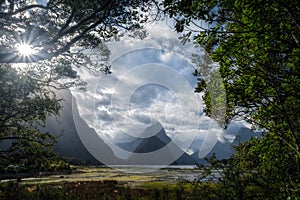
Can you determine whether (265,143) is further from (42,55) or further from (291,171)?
(42,55)

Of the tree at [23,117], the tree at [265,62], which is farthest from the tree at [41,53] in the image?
the tree at [265,62]

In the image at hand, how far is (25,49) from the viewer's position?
835 cm

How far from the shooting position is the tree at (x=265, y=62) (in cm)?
269

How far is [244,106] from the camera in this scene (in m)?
4.14

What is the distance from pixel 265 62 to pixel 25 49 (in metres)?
7.84

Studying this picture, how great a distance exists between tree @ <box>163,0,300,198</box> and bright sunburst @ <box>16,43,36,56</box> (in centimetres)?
633

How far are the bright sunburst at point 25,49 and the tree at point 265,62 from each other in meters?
6.33

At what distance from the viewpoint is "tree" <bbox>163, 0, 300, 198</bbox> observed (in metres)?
2.69

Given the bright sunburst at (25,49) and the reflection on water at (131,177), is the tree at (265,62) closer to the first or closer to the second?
the reflection on water at (131,177)

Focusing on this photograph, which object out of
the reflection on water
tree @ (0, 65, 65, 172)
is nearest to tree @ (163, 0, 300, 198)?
the reflection on water

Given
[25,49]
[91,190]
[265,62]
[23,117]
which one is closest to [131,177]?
[91,190]

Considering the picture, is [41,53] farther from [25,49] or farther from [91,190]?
[91,190]

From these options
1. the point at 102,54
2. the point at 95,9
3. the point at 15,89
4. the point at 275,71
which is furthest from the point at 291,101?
the point at 15,89

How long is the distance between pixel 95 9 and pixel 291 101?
20.2 feet
